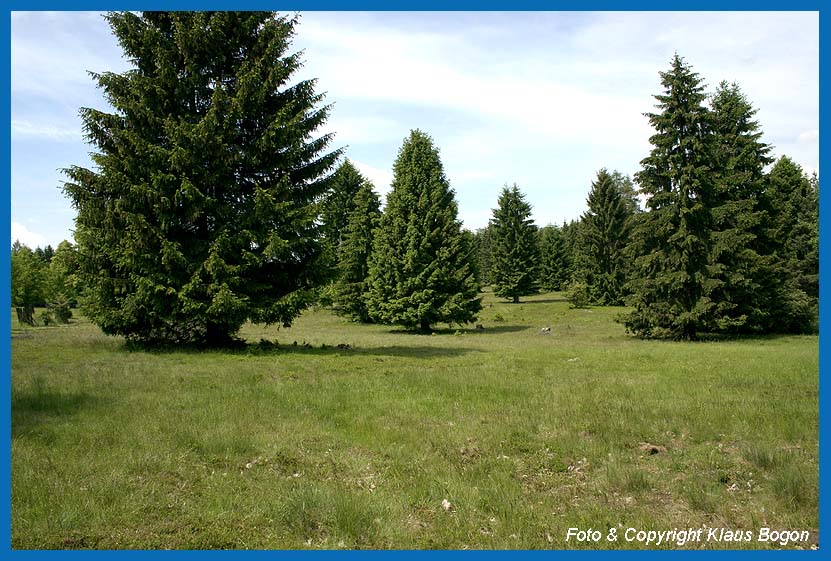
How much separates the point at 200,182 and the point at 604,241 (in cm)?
4632

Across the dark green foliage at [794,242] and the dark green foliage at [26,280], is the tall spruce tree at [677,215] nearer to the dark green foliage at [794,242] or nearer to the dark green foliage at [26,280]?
the dark green foliage at [794,242]

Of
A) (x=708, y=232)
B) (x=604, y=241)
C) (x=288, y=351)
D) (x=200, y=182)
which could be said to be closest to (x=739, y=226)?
(x=708, y=232)

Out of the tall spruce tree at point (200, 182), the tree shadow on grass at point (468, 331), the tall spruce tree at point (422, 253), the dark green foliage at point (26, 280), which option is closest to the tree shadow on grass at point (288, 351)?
the tall spruce tree at point (200, 182)

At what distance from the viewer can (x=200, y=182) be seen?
18078 millimetres

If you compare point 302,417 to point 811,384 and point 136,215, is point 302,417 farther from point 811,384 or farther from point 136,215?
point 811,384

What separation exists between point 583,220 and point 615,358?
41063mm

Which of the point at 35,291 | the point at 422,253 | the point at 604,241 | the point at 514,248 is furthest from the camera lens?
the point at 514,248

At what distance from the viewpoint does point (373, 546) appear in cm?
530

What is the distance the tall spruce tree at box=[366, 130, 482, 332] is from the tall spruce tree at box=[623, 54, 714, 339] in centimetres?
1214

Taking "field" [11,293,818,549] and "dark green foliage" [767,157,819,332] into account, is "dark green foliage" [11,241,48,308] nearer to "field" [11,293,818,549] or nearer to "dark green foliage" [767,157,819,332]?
"field" [11,293,818,549]

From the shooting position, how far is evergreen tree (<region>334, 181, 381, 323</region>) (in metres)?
45.8

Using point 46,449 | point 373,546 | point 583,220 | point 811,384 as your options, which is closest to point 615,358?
point 811,384

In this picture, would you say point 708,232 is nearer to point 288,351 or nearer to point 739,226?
point 739,226

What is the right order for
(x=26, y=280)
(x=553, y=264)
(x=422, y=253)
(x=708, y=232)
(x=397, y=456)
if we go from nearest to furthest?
(x=397, y=456) → (x=708, y=232) → (x=422, y=253) → (x=26, y=280) → (x=553, y=264)
